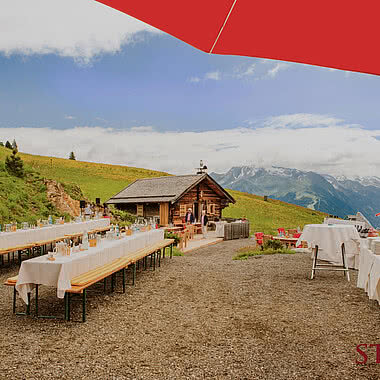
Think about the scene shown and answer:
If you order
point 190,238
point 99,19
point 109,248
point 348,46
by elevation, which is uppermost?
point 99,19

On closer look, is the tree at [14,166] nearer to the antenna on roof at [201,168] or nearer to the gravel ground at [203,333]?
the antenna on roof at [201,168]

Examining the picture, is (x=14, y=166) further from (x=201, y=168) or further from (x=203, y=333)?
(x=203, y=333)

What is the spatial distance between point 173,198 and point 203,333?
16.9m

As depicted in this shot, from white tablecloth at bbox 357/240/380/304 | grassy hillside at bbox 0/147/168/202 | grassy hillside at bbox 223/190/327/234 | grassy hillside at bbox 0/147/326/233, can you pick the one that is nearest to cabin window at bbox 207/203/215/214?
grassy hillside at bbox 0/147/326/233

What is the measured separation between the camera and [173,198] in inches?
882

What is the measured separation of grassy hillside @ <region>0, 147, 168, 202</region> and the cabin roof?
42.0ft

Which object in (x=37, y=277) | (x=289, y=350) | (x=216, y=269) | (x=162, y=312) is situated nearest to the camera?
(x=289, y=350)

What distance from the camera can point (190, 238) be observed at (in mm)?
20938

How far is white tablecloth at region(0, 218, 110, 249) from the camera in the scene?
400 inches

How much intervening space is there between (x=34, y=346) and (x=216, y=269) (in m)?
6.48

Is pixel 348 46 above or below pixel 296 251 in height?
above

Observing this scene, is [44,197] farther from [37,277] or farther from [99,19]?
[99,19]

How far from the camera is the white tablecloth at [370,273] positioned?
553 cm

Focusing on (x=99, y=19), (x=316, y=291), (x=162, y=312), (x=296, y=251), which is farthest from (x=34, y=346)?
(x=296, y=251)
